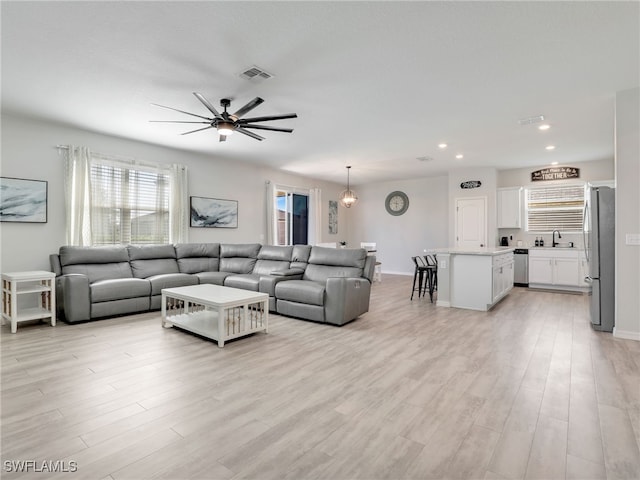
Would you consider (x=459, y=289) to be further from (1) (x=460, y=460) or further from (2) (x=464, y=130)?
(1) (x=460, y=460)

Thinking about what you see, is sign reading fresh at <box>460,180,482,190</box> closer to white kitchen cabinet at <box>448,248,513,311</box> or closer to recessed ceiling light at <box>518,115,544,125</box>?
white kitchen cabinet at <box>448,248,513,311</box>

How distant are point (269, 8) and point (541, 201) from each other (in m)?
7.58

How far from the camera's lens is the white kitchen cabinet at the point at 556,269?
6.70 m

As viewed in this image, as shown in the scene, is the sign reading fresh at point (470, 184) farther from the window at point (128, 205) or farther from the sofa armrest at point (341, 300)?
the window at point (128, 205)

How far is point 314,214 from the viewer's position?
9.30 meters

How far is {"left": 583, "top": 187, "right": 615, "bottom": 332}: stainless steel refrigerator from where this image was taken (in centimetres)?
392

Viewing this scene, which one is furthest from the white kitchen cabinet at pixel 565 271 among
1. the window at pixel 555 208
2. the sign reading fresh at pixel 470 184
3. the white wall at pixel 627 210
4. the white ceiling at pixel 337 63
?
the white wall at pixel 627 210

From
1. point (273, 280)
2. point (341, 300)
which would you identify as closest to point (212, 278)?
point (273, 280)

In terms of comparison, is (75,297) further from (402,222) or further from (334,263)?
(402,222)

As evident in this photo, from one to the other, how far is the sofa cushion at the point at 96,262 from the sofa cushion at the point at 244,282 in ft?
4.89

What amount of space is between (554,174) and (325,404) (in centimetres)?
772

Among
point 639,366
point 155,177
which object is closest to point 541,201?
point 639,366

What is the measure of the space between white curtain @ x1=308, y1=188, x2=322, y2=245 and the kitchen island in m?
4.46

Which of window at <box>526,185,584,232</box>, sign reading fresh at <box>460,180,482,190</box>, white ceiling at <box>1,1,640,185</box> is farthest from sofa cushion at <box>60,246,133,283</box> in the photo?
window at <box>526,185,584,232</box>
